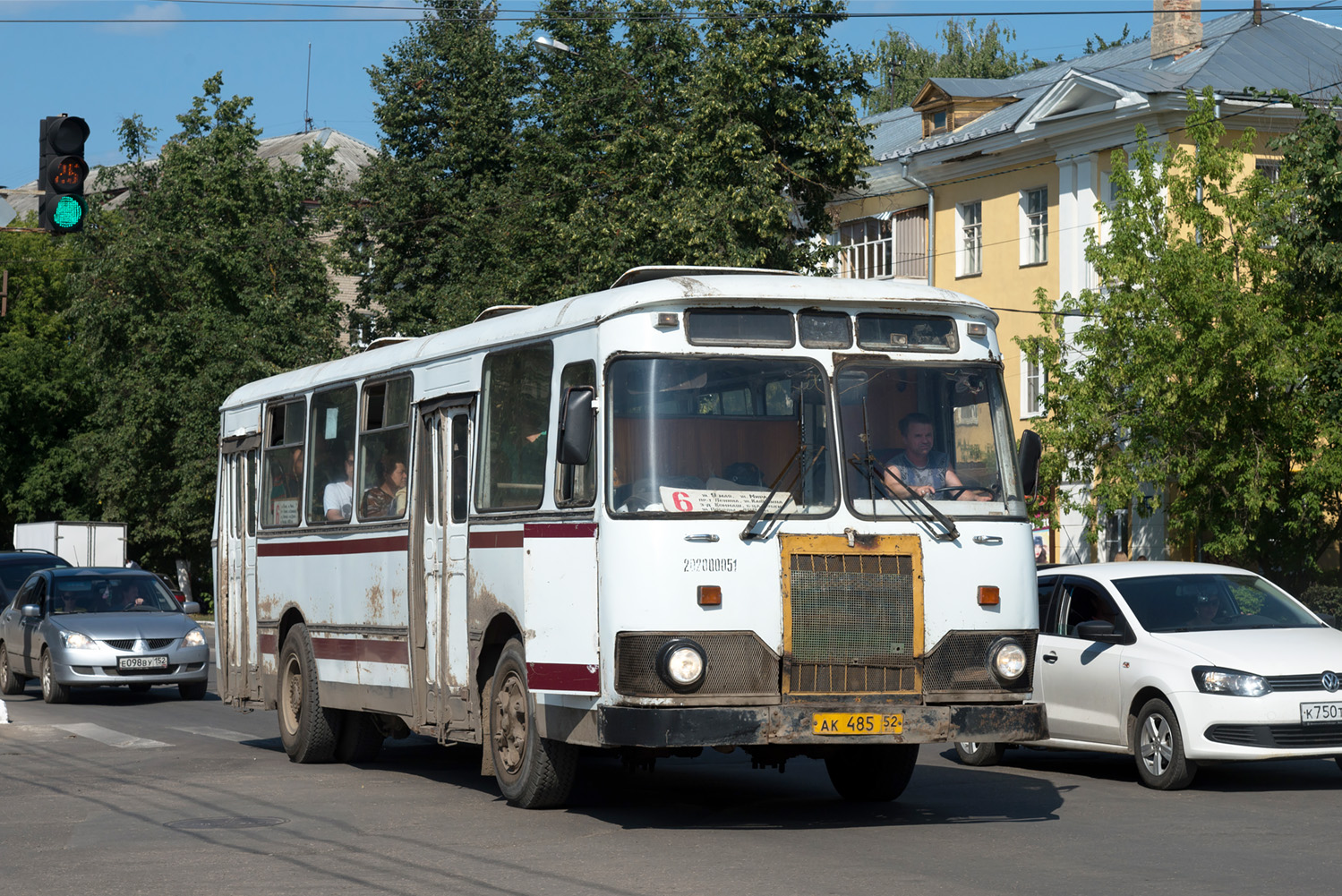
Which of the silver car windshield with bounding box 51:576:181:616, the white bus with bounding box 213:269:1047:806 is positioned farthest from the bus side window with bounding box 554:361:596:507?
the silver car windshield with bounding box 51:576:181:616

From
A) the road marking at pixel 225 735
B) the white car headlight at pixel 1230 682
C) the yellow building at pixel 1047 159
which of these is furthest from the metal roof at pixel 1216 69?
the white car headlight at pixel 1230 682

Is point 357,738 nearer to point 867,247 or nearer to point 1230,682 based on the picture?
point 1230,682

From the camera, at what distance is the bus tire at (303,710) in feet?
49.1

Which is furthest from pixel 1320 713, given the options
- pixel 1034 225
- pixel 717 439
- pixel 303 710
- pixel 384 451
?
pixel 1034 225

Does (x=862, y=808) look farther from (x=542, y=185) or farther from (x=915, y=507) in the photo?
(x=542, y=185)

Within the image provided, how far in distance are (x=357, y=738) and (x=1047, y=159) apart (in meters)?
29.6

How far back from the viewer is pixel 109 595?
77.9ft

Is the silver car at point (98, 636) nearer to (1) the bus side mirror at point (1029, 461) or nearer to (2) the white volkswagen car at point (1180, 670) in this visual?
(2) the white volkswagen car at point (1180, 670)

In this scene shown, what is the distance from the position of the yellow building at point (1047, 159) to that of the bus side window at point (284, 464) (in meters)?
22.2

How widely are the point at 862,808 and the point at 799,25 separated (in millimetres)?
27082

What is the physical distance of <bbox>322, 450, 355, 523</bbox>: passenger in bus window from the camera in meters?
14.4

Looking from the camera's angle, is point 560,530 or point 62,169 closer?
point 560,530

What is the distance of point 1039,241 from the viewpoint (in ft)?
137

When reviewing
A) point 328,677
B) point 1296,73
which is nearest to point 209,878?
point 328,677
